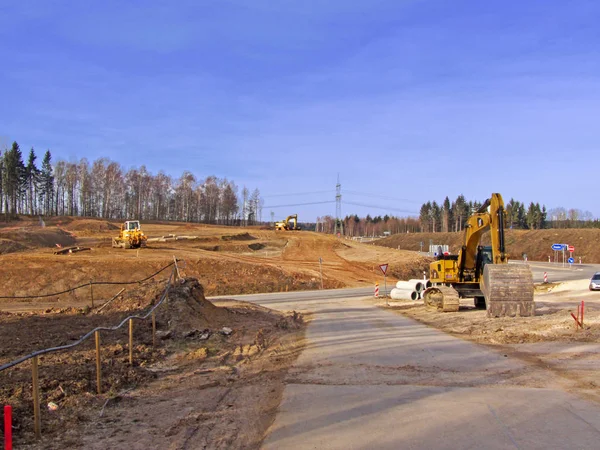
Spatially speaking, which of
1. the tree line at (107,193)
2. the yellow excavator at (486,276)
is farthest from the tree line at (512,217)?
the yellow excavator at (486,276)

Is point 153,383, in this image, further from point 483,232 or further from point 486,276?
point 483,232

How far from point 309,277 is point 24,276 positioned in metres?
23.8

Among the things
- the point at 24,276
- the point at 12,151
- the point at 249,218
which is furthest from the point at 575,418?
the point at 249,218

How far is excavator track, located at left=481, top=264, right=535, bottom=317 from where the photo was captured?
19.2 metres

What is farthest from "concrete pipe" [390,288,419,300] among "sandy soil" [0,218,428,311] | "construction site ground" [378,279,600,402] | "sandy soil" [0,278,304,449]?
"sandy soil" [0,278,304,449]

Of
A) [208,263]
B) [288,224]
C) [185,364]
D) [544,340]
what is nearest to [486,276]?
[544,340]

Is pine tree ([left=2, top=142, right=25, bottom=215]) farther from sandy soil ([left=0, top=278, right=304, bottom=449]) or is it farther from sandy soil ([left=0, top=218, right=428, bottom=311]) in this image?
sandy soil ([left=0, top=278, right=304, bottom=449])

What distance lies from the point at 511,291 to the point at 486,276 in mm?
1179

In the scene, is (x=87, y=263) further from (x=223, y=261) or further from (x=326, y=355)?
(x=326, y=355)

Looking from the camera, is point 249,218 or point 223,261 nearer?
point 223,261

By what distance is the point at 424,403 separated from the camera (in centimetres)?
786

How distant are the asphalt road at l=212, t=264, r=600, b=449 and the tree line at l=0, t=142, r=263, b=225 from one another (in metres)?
91.4

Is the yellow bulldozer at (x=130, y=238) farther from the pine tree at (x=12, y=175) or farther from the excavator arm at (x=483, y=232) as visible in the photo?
the pine tree at (x=12, y=175)

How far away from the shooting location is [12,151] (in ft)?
318
